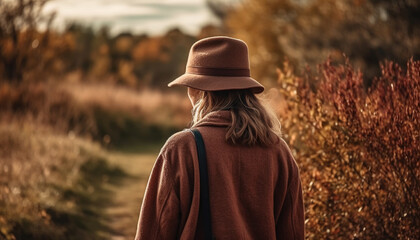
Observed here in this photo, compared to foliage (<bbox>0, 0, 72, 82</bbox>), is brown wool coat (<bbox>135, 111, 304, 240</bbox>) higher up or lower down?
lower down

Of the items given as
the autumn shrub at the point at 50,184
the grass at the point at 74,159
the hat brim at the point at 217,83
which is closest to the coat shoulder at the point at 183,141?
the hat brim at the point at 217,83

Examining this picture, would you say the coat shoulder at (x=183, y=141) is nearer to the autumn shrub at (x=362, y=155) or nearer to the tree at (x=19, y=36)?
the autumn shrub at (x=362, y=155)

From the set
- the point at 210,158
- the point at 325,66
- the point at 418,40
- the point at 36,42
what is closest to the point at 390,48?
the point at 418,40

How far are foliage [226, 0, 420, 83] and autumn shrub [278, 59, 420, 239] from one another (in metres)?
3.61

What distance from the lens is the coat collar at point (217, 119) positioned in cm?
242

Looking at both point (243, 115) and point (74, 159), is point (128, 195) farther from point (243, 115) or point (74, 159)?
point (243, 115)

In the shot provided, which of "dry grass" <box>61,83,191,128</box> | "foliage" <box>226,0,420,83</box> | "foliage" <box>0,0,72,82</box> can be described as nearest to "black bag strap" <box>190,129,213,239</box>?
"foliage" <box>226,0,420,83</box>

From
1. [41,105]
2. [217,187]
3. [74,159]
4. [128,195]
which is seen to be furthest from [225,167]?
[41,105]

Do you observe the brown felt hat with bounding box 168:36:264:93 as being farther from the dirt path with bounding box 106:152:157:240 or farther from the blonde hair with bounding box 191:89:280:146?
the dirt path with bounding box 106:152:157:240

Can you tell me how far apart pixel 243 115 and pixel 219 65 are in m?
0.31

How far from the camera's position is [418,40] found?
Result: 440 inches

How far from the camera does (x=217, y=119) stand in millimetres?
2432

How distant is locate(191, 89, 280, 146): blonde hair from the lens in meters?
2.39

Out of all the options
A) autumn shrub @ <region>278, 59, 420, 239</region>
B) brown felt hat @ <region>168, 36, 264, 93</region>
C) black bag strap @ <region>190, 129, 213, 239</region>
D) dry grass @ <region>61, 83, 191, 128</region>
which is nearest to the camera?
black bag strap @ <region>190, 129, 213, 239</region>
